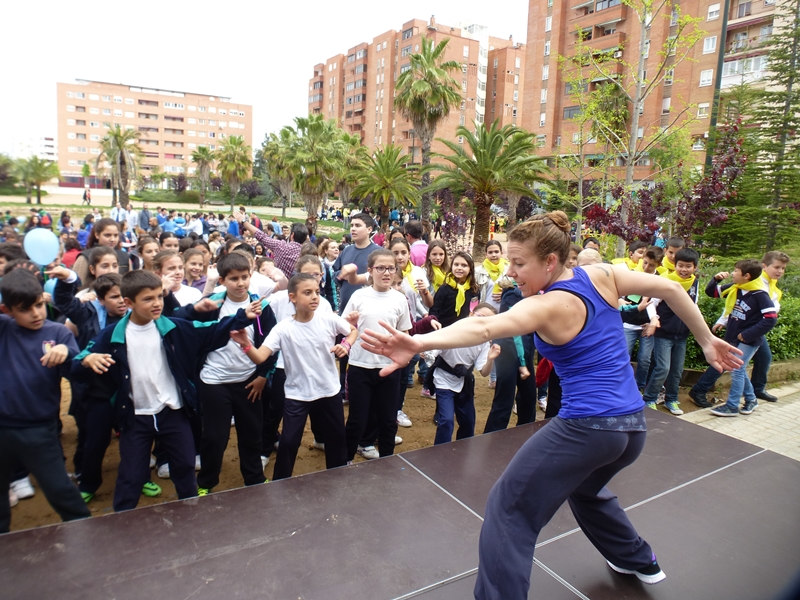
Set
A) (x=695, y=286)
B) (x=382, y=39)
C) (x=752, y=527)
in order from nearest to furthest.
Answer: (x=752, y=527)
(x=695, y=286)
(x=382, y=39)

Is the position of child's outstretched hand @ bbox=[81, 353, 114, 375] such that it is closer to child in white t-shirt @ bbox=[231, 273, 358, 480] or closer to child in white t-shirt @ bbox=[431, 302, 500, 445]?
child in white t-shirt @ bbox=[231, 273, 358, 480]

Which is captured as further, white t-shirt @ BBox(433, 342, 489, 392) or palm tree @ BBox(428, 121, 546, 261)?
palm tree @ BBox(428, 121, 546, 261)

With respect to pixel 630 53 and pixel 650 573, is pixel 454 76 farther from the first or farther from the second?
pixel 650 573

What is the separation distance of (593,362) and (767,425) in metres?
5.28

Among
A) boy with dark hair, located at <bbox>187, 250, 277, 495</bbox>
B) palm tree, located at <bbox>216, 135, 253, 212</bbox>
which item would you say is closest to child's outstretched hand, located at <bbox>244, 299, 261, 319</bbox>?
boy with dark hair, located at <bbox>187, 250, 277, 495</bbox>

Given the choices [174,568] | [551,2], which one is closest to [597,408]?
[174,568]

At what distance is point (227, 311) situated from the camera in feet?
12.9

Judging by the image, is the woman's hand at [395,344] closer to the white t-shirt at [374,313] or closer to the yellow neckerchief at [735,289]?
the white t-shirt at [374,313]

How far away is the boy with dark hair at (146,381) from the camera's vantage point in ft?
10.7

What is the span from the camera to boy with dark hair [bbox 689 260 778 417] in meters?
6.01

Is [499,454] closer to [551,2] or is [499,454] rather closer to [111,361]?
[111,361]

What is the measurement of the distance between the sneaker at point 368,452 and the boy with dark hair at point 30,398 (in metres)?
2.34

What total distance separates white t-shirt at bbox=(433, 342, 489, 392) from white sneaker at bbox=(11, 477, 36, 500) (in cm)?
329

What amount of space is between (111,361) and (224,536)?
1202mm
